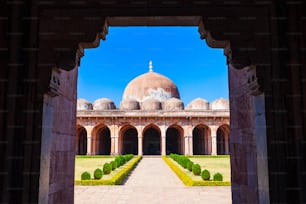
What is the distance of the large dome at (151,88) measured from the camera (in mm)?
35281

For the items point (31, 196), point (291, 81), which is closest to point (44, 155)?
point (31, 196)

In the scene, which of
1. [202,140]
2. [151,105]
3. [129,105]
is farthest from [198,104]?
[129,105]

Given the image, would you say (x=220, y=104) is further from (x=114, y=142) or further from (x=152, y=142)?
(x=114, y=142)

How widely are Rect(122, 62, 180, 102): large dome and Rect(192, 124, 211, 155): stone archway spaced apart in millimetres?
6754

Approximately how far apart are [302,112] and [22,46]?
280 centimetres

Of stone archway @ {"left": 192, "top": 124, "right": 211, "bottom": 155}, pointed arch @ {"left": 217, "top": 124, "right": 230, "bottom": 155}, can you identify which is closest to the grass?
stone archway @ {"left": 192, "top": 124, "right": 211, "bottom": 155}

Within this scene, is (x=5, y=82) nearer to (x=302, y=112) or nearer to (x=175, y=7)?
(x=175, y=7)

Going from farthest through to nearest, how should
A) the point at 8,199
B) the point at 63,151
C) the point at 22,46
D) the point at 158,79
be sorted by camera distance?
the point at 158,79, the point at 63,151, the point at 22,46, the point at 8,199

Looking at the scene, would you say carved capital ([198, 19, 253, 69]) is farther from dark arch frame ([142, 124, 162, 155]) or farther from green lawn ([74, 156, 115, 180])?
dark arch frame ([142, 124, 162, 155])

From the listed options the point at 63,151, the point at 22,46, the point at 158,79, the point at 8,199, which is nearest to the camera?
the point at 8,199

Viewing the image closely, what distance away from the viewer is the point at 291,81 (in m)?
2.66

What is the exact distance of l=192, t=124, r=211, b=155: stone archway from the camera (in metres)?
27.4

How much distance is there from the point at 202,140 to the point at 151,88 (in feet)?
32.9

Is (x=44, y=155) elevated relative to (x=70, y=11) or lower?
lower
